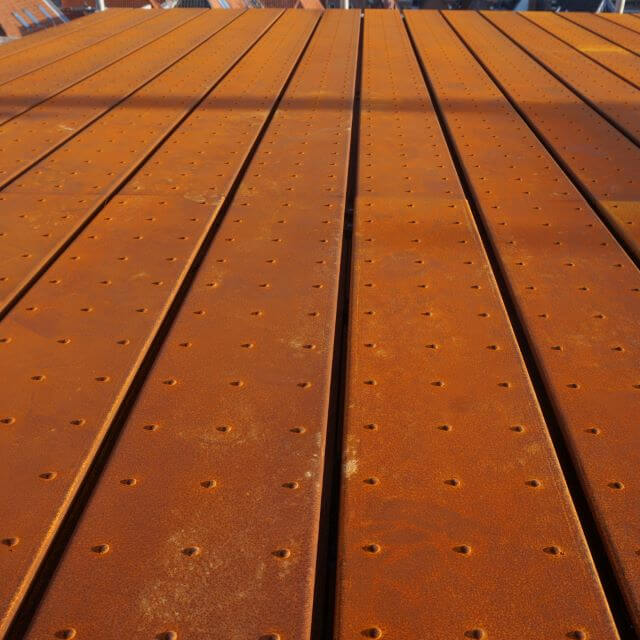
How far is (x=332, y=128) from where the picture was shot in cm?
325

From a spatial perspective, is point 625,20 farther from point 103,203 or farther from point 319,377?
point 319,377

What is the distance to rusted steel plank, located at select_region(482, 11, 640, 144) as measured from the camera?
347 centimetres

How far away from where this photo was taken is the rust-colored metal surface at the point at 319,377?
1.10 metres

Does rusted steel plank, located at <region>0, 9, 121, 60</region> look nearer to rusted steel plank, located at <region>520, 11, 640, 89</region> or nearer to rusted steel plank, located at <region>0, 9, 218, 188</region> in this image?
rusted steel plank, located at <region>0, 9, 218, 188</region>

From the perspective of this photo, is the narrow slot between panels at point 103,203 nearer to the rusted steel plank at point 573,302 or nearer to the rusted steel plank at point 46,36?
the rusted steel plank at point 573,302

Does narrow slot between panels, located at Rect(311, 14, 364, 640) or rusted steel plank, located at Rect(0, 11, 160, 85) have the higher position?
narrow slot between panels, located at Rect(311, 14, 364, 640)

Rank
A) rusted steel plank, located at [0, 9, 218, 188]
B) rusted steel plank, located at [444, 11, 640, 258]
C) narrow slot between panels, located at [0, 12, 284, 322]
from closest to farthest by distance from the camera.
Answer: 1. narrow slot between panels, located at [0, 12, 284, 322]
2. rusted steel plank, located at [444, 11, 640, 258]
3. rusted steel plank, located at [0, 9, 218, 188]

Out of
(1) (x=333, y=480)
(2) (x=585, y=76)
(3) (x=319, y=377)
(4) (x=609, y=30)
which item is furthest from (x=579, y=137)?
(4) (x=609, y=30)

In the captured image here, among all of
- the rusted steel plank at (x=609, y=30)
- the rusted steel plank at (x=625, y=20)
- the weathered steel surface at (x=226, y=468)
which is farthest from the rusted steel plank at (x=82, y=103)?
the rusted steel plank at (x=625, y=20)

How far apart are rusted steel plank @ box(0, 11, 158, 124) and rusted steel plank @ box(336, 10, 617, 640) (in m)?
2.19

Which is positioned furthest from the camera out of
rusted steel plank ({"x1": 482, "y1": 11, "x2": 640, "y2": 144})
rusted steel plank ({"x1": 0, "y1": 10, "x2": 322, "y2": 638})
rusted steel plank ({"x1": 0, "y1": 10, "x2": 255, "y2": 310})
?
rusted steel plank ({"x1": 482, "y1": 11, "x2": 640, "y2": 144})

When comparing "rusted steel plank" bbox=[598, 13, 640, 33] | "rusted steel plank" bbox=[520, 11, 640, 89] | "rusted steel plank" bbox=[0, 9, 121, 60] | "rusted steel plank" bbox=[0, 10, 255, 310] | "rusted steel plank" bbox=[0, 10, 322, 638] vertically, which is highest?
"rusted steel plank" bbox=[0, 10, 322, 638]

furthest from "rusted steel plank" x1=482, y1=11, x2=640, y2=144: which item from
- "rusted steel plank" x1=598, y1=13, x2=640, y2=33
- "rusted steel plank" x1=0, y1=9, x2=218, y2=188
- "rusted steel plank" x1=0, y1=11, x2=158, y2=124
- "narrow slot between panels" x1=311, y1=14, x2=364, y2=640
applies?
"rusted steel plank" x1=0, y1=11, x2=158, y2=124

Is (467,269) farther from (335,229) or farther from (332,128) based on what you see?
(332,128)
